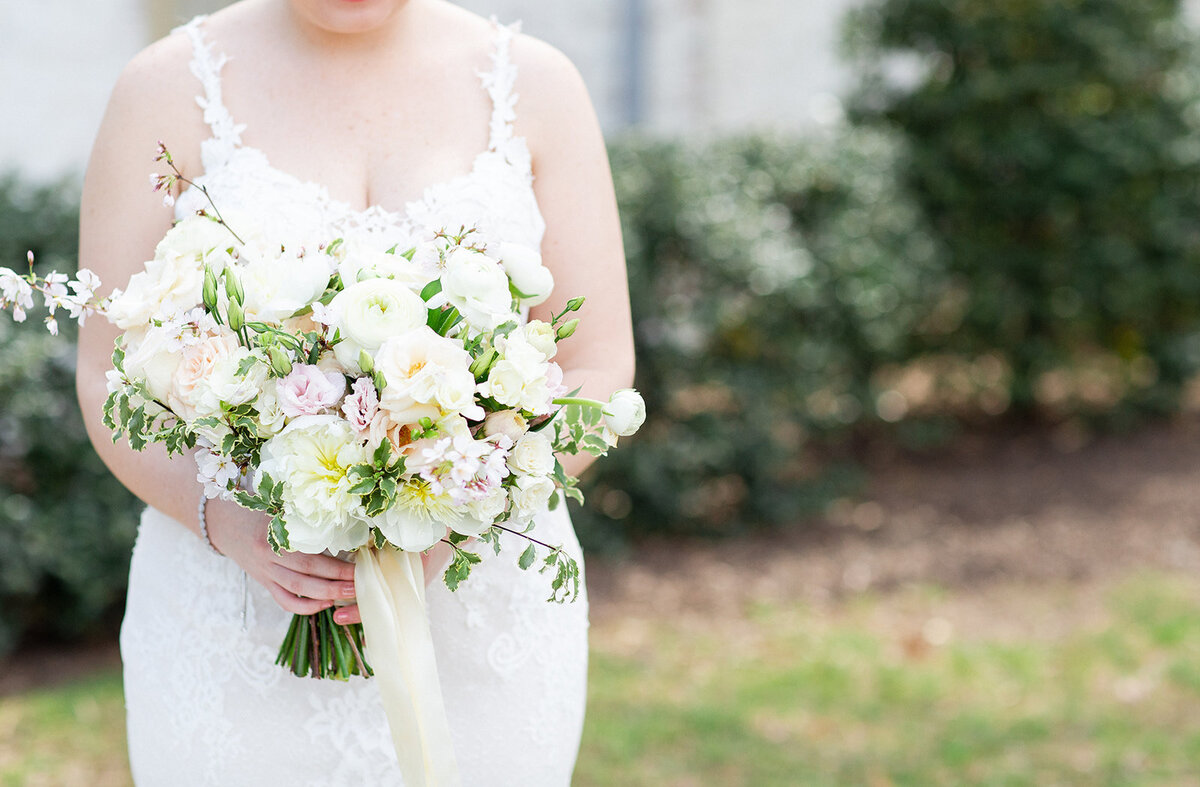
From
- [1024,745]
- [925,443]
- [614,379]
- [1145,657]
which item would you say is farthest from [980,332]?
[614,379]

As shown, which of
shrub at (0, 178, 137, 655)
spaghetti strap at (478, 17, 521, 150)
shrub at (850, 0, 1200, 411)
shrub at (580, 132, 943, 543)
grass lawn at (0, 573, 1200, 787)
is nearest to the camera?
spaghetti strap at (478, 17, 521, 150)

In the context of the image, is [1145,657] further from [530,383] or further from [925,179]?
[530,383]

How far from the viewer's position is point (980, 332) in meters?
7.29

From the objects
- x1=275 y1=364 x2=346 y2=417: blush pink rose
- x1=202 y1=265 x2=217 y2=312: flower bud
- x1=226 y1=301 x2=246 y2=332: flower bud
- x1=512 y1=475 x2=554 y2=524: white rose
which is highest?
x1=202 y1=265 x2=217 y2=312: flower bud

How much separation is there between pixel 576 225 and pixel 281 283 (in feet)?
2.53

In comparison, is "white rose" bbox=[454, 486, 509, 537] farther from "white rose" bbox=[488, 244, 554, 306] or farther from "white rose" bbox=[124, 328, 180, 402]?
"white rose" bbox=[124, 328, 180, 402]

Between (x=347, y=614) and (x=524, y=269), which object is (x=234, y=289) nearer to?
(x=524, y=269)

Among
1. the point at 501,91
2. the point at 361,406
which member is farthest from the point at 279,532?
the point at 501,91

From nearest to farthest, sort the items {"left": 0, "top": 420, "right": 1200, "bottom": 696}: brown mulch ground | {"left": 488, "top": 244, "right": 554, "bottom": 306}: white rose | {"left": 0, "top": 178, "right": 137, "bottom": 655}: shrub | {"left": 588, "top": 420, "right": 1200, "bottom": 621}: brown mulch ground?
{"left": 488, "top": 244, "right": 554, "bottom": 306}: white rose → {"left": 0, "top": 178, "right": 137, "bottom": 655}: shrub → {"left": 0, "top": 420, "right": 1200, "bottom": 696}: brown mulch ground → {"left": 588, "top": 420, "right": 1200, "bottom": 621}: brown mulch ground

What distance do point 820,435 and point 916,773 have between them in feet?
9.80

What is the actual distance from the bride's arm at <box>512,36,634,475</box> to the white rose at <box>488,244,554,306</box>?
1.60 ft

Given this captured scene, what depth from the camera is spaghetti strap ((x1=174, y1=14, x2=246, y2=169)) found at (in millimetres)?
2268

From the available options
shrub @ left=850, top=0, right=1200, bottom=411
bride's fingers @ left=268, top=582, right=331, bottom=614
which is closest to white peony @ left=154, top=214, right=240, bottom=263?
bride's fingers @ left=268, top=582, right=331, bottom=614

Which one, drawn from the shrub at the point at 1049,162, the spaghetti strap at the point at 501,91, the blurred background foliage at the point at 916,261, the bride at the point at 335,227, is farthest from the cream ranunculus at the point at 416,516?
the shrub at the point at 1049,162
